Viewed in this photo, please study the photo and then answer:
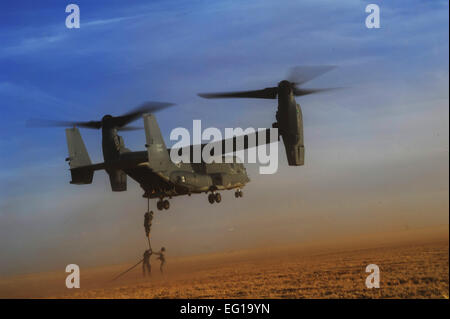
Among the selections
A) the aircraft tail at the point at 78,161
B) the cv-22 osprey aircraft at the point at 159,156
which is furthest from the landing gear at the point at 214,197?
the aircraft tail at the point at 78,161

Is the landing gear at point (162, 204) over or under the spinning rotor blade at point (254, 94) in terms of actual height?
under

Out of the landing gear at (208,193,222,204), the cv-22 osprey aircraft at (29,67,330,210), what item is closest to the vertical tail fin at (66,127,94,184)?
the cv-22 osprey aircraft at (29,67,330,210)

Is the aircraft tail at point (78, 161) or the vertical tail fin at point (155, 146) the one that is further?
the aircraft tail at point (78, 161)

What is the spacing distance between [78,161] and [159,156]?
5.89m

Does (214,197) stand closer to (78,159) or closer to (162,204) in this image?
(162,204)

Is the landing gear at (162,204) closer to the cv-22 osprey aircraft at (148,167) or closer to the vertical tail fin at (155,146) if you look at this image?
the cv-22 osprey aircraft at (148,167)

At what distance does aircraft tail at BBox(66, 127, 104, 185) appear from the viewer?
3173 centimetres

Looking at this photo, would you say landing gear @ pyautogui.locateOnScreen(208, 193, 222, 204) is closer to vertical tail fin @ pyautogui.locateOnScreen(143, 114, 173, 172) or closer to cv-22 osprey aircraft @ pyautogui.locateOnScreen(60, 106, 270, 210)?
cv-22 osprey aircraft @ pyautogui.locateOnScreen(60, 106, 270, 210)

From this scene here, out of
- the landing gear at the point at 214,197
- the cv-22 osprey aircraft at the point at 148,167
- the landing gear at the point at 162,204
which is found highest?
the cv-22 osprey aircraft at the point at 148,167

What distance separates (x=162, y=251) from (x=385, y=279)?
21338 mm

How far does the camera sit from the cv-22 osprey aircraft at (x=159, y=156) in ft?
96.9

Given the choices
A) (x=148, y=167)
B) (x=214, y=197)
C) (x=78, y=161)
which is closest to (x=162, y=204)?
(x=214, y=197)

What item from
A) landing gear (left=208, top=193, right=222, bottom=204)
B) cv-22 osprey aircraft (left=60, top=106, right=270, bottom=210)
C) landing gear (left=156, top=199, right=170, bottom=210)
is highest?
cv-22 osprey aircraft (left=60, top=106, right=270, bottom=210)
